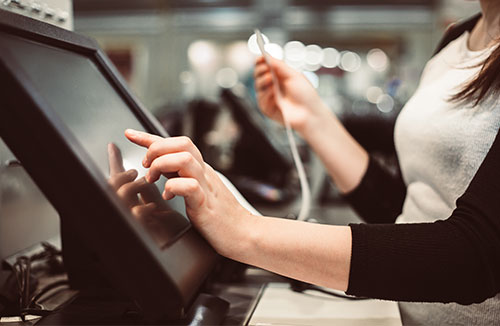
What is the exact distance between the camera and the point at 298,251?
20.7 inches

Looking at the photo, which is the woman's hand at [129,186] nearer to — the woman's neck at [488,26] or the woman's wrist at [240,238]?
the woman's wrist at [240,238]

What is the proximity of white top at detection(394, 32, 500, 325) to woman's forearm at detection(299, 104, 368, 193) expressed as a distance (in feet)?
0.48

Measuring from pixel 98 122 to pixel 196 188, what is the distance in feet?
0.41

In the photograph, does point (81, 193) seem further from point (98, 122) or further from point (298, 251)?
point (298, 251)

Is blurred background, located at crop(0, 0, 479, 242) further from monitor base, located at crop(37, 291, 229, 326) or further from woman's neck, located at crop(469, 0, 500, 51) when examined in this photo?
monitor base, located at crop(37, 291, 229, 326)

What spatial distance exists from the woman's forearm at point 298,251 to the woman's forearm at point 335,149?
456 millimetres

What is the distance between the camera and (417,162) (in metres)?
0.76

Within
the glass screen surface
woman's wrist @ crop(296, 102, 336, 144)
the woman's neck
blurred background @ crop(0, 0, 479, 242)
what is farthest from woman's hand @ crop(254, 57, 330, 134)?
blurred background @ crop(0, 0, 479, 242)

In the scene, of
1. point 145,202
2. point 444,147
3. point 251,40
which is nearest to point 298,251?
point 145,202

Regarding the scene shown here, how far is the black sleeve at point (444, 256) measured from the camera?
0.50 m

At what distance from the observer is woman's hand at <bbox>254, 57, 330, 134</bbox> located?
99 cm

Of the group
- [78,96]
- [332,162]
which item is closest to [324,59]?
[332,162]

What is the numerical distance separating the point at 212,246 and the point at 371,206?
516 mm

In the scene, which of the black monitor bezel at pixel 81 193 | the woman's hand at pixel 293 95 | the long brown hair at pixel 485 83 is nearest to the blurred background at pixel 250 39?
the woman's hand at pixel 293 95
